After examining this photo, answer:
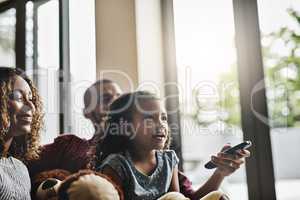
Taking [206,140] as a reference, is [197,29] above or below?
above

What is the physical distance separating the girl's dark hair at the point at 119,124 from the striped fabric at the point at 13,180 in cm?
33

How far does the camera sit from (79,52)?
1538mm

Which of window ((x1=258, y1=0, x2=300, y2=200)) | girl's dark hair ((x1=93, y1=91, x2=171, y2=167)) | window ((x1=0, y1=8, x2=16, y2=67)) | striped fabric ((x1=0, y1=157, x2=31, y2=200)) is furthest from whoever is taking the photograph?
window ((x1=0, y1=8, x2=16, y2=67))

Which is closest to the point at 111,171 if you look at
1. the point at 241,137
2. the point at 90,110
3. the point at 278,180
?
the point at 90,110

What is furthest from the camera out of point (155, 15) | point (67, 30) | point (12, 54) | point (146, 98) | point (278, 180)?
point (12, 54)

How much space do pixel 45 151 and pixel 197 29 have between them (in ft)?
2.70

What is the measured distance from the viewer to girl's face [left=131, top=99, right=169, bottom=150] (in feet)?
4.12

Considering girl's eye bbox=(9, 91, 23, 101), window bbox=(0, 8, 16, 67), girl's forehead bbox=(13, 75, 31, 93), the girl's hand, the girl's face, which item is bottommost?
the girl's hand

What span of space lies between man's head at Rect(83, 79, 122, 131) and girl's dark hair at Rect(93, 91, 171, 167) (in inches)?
1.5

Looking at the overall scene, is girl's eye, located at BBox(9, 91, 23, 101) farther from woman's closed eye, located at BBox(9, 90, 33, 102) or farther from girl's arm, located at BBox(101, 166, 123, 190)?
girl's arm, located at BBox(101, 166, 123, 190)

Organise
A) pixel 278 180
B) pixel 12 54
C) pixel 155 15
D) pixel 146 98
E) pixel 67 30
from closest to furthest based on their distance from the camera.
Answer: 1. pixel 278 180
2. pixel 146 98
3. pixel 155 15
4. pixel 67 30
5. pixel 12 54

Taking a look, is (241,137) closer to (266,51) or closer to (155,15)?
(266,51)

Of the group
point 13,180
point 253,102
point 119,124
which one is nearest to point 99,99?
point 119,124

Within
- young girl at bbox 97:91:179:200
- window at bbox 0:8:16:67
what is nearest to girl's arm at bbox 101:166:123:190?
young girl at bbox 97:91:179:200
